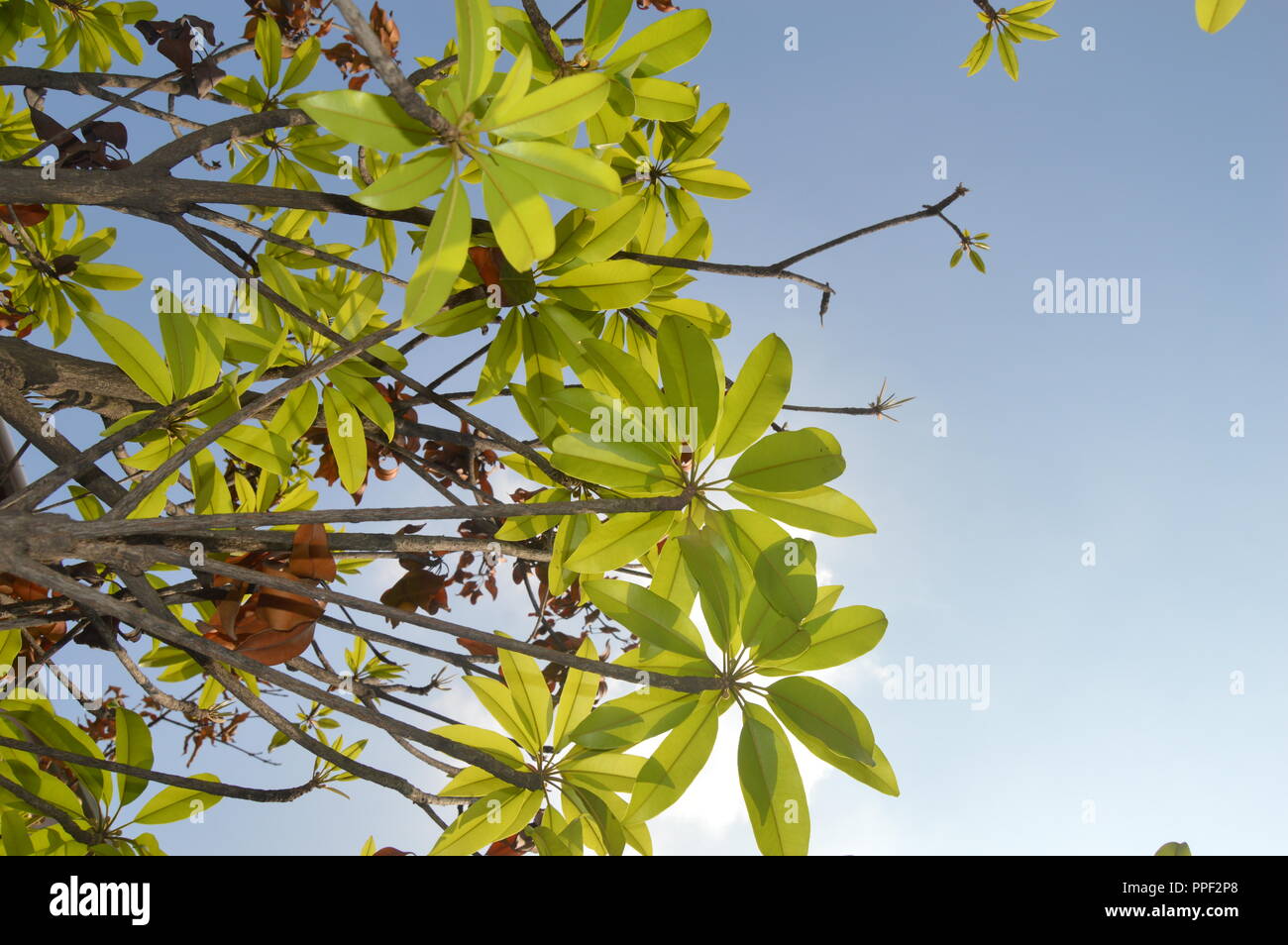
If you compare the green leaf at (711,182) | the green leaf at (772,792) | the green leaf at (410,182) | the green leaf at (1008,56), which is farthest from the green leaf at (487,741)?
the green leaf at (1008,56)

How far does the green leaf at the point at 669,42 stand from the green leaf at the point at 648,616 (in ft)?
2.66

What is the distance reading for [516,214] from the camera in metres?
0.77

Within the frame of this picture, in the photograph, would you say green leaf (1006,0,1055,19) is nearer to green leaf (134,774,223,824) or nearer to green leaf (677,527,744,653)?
green leaf (677,527,744,653)

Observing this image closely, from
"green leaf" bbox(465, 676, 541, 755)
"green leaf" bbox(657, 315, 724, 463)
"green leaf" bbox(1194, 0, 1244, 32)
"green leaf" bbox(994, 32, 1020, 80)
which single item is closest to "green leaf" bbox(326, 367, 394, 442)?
"green leaf" bbox(465, 676, 541, 755)

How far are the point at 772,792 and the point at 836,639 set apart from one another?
0.21 m

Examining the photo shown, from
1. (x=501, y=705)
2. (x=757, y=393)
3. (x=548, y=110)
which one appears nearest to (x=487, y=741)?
(x=501, y=705)

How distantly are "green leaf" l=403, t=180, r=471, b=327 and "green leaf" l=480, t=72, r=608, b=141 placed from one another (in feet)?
0.26

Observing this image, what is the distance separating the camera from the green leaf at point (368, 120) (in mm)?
668

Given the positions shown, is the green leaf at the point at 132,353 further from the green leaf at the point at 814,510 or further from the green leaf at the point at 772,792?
the green leaf at the point at 772,792

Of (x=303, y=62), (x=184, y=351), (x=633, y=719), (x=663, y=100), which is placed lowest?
(x=633, y=719)

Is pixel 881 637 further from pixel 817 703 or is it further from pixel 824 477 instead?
pixel 824 477

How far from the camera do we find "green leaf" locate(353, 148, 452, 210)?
0.70m

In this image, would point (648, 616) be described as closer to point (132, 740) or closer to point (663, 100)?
point (663, 100)
